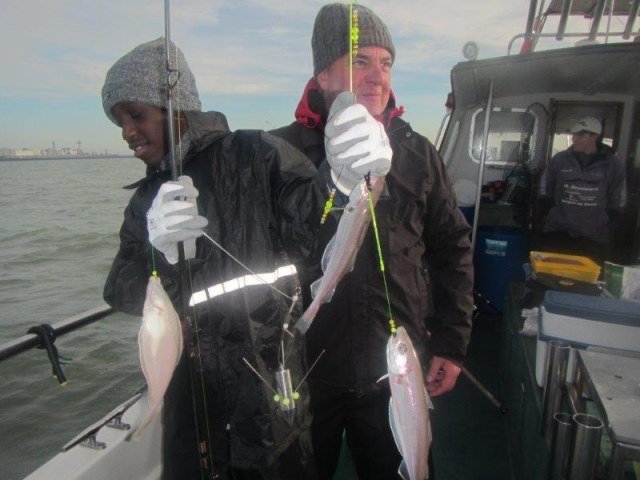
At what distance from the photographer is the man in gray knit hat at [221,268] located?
194 cm

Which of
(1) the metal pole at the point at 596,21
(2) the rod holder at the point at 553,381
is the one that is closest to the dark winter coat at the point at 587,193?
(1) the metal pole at the point at 596,21

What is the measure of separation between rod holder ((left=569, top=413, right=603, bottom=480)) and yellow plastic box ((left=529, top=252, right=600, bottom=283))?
214 centimetres

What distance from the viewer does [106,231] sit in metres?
21.2

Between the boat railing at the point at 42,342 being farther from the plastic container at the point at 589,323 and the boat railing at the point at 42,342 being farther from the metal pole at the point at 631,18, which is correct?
the metal pole at the point at 631,18

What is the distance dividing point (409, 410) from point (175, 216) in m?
1.26

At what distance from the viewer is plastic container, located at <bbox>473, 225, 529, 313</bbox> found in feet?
20.1

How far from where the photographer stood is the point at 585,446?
1.61m

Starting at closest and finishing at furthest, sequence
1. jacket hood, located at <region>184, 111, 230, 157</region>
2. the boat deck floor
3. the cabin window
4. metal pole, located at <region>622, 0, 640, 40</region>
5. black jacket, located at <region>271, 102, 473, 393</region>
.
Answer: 1. jacket hood, located at <region>184, 111, 230, 157</region>
2. black jacket, located at <region>271, 102, 473, 393</region>
3. the boat deck floor
4. metal pole, located at <region>622, 0, 640, 40</region>
5. the cabin window

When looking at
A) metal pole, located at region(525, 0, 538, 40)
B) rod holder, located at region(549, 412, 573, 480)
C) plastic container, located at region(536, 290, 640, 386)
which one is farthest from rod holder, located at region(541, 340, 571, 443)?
metal pole, located at region(525, 0, 538, 40)

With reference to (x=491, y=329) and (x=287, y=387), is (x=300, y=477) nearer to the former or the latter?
(x=287, y=387)

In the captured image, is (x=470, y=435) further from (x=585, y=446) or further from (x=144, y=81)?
(x=144, y=81)

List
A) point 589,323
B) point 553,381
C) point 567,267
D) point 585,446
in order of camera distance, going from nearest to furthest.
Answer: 1. point 585,446
2. point 553,381
3. point 589,323
4. point 567,267

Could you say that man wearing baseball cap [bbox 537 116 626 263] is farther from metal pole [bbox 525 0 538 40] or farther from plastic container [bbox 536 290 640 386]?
plastic container [bbox 536 290 640 386]

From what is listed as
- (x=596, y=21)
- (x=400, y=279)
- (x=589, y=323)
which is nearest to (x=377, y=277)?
(x=400, y=279)
